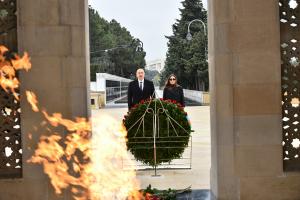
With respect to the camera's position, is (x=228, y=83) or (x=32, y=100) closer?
(x=32, y=100)

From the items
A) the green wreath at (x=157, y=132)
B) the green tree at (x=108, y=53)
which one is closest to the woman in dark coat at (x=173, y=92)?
the green wreath at (x=157, y=132)

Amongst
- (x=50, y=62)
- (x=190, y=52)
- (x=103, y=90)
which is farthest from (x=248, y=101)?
(x=190, y=52)

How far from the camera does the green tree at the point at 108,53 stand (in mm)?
72062

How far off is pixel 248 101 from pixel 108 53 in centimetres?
7050

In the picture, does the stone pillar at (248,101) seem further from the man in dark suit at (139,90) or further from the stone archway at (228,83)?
the man in dark suit at (139,90)

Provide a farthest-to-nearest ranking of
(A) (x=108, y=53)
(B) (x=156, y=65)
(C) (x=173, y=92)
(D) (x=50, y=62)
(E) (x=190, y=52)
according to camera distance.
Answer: (B) (x=156, y=65), (A) (x=108, y=53), (E) (x=190, y=52), (C) (x=173, y=92), (D) (x=50, y=62)

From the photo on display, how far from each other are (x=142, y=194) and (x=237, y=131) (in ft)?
5.49

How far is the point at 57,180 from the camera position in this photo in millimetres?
6844

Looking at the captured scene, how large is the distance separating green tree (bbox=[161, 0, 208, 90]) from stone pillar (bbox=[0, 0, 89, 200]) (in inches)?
1598

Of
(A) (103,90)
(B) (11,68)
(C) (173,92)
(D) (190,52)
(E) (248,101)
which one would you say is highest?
(D) (190,52)

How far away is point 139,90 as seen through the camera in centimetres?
1024

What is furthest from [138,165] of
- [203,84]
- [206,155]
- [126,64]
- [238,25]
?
[126,64]

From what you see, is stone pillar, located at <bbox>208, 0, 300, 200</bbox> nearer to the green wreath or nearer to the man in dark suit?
the green wreath

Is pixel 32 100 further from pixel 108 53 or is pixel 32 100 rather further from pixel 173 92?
pixel 108 53
